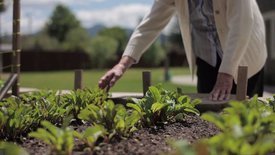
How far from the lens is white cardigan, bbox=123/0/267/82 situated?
8.34ft

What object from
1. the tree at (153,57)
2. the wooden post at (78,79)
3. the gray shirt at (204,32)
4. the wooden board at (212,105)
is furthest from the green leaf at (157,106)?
the tree at (153,57)

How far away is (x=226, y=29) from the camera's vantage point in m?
2.83

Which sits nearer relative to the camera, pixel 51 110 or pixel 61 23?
pixel 51 110

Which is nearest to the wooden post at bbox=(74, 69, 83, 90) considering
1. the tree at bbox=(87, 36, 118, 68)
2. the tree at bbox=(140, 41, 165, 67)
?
the tree at bbox=(87, 36, 118, 68)

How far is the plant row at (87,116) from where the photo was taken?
153 centimetres

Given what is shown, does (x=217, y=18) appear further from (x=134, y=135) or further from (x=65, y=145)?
(x=65, y=145)

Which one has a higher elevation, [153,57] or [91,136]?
[91,136]

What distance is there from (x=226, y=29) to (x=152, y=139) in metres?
1.15

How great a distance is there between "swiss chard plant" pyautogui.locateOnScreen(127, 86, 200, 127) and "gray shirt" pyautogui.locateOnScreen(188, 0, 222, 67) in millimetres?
784

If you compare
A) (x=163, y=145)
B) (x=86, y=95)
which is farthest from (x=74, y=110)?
(x=163, y=145)

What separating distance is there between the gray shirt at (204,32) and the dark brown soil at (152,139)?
86 centimetres

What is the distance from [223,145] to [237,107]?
32 centimetres

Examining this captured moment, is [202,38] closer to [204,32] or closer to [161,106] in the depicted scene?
[204,32]

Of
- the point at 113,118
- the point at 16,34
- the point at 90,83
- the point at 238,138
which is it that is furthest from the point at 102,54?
the point at 238,138
